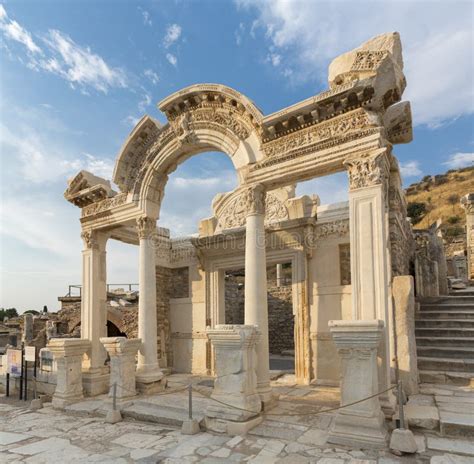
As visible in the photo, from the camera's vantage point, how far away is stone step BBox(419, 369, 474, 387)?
273 inches

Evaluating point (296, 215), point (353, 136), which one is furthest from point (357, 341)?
point (296, 215)

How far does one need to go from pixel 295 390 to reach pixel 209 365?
350cm

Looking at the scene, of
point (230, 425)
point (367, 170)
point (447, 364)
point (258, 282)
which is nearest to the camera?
point (230, 425)

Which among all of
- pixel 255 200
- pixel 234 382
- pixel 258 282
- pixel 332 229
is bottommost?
pixel 234 382

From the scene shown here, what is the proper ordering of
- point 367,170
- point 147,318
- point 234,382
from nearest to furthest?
point 234,382, point 367,170, point 147,318

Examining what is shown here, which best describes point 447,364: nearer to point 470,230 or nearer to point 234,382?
point 234,382

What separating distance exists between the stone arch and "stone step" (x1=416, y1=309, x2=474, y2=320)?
558cm

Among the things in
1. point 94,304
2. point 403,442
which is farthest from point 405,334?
point 94,304

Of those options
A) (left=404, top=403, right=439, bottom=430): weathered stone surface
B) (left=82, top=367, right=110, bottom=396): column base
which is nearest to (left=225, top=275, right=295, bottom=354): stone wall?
(left=82, top=367, right=110, bottom=396): column base

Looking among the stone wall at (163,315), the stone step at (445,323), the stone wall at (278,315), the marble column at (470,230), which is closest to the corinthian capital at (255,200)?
the stone step at (445,323)

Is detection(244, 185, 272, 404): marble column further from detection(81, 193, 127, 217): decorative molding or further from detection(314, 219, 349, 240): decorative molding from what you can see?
detection(81, 193, 127, 217): decorative molding

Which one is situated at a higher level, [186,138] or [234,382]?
[186,138]

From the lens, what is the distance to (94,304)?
10.1 m

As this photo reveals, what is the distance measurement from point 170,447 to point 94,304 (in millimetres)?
5677
